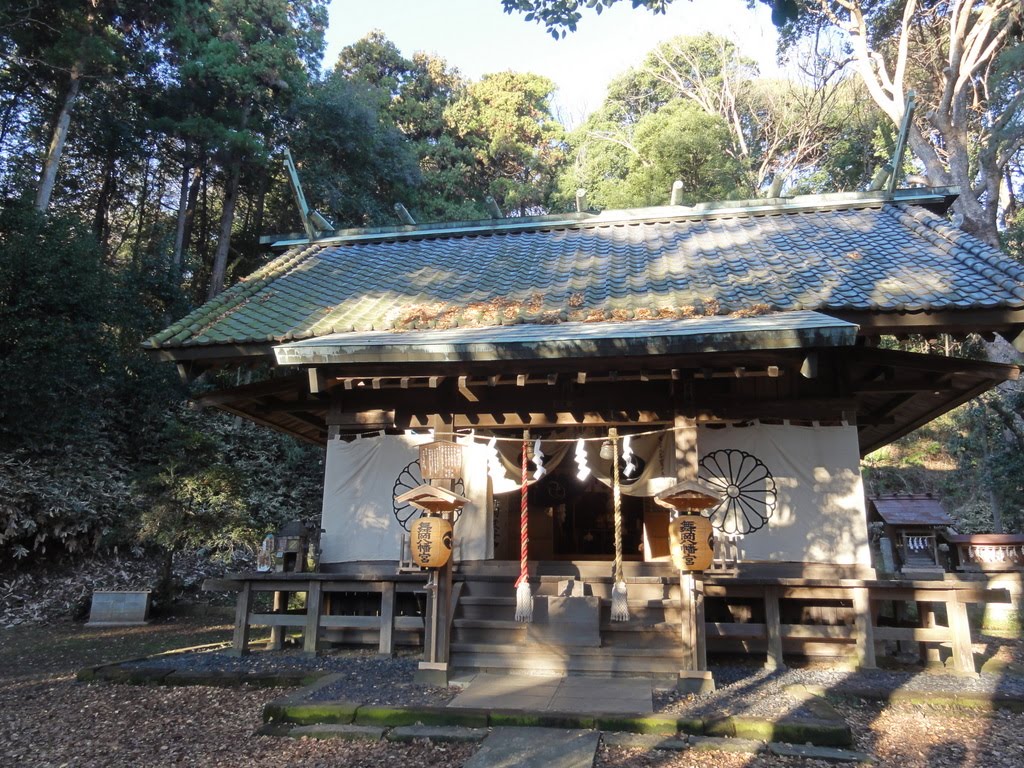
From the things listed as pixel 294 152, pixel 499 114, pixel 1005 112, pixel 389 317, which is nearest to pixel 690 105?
pixel 499 114

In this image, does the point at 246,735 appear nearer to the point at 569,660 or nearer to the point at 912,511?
the point at 569,660

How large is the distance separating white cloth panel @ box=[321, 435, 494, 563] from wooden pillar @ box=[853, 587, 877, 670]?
3.54 m

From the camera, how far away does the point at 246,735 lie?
467 cm

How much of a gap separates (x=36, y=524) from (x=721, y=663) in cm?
1126

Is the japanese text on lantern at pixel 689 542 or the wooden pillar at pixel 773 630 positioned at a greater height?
the japanese text on lantern at pixel 689 542

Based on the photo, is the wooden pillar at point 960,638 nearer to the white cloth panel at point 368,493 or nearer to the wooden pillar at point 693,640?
the wooden pillar at point 693,640

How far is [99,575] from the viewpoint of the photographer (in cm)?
1180

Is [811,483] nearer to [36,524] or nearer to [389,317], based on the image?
[389,317]

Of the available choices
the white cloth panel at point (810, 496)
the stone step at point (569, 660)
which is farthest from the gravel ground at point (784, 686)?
the white cloth panel at point (810, 496)

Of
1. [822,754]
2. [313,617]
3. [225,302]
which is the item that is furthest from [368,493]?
[822,754]

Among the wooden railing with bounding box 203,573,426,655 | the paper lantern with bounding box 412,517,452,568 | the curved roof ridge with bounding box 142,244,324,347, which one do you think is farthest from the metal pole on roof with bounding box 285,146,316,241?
the paper lantern with bounding box 412,517,452,568

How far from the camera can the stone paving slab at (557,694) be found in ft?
15.6

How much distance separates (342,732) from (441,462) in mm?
2206

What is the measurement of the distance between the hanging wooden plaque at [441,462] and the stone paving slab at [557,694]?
1.73 meters
